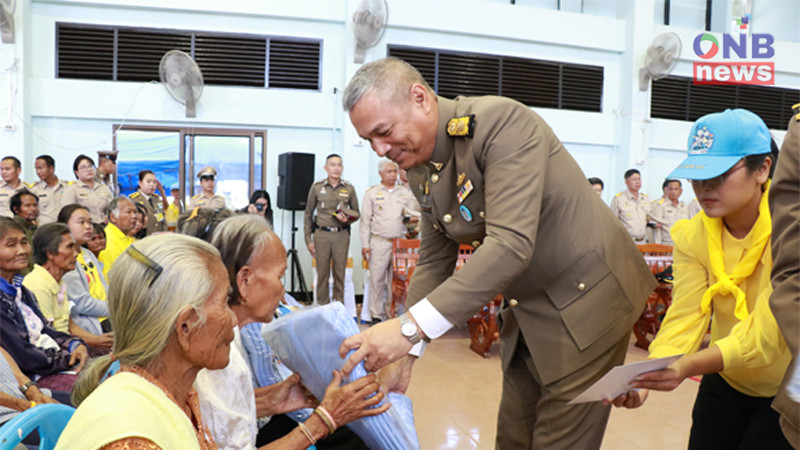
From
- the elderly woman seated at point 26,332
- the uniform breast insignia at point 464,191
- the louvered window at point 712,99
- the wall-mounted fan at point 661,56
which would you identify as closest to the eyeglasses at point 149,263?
the uniform breast insignia at point 464,191

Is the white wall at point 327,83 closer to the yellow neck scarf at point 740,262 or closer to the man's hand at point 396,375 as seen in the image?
the man's hand at point 396,375

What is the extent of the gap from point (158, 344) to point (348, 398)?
55 centimetres

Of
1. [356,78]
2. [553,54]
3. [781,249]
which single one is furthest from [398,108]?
[553,54]

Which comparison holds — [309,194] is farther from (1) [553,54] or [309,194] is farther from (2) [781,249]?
(2) [781,249]

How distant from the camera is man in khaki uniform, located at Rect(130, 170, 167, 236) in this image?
6184mm

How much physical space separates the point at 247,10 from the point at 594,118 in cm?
501

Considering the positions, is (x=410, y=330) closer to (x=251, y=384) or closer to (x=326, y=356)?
(x=326, y=356)

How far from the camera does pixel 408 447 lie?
158 cm

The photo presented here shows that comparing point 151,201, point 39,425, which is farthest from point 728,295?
point 151,201

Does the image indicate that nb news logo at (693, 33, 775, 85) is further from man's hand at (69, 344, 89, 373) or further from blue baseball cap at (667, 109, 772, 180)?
man's hand at (69, 344, 89, 373)

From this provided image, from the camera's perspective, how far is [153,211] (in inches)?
250

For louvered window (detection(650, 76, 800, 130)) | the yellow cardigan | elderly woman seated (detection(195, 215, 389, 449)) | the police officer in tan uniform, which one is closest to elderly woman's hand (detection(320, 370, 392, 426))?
elderly woman seated (detection(195, 215, 389, 449))

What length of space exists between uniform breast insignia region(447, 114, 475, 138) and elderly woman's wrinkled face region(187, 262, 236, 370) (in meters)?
0.64

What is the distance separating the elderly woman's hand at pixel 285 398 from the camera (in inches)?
65.6
